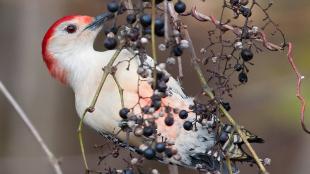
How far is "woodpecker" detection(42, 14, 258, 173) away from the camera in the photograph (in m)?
4.07

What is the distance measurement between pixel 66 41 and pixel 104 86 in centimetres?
53

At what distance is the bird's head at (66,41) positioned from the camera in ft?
14.5

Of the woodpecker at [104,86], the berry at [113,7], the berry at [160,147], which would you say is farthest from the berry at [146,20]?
the woodpecker at [104,86]

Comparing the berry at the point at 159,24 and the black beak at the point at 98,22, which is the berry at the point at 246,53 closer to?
the berry at the point at 159,24

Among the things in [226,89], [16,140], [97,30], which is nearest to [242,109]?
[16,140]

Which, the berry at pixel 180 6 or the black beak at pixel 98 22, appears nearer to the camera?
the berry at pixel 180 6

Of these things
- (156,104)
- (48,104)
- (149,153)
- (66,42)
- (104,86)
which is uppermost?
(48,104)

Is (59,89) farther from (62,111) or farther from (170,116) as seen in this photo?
(170,116)

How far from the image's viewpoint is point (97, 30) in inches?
173

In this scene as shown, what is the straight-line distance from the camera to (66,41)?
4543 mm

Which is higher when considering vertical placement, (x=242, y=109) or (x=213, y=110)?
(x=242, y=109)

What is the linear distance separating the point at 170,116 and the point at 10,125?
18.1ft

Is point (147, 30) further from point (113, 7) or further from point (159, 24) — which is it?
point (113, 7)

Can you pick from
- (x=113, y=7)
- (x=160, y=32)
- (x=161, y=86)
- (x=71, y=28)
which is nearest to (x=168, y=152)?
(x=161, y=86)
